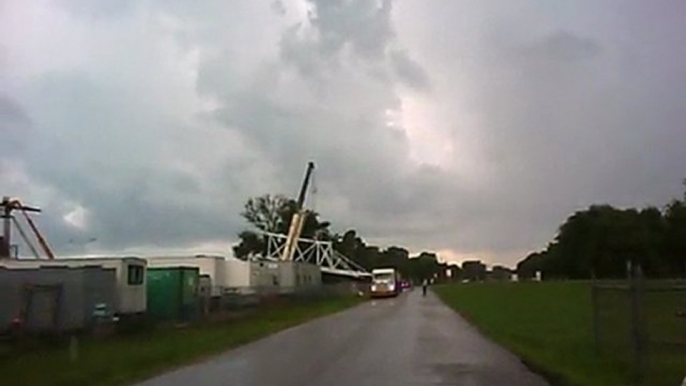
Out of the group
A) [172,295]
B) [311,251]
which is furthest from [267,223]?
[172,295]

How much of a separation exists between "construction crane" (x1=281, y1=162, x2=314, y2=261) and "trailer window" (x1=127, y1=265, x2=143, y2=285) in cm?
10168

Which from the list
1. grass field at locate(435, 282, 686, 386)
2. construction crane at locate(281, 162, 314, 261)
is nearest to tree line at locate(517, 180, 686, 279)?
construction crane at locate(281, 162, 314, 261)

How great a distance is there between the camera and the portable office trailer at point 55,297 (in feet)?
114

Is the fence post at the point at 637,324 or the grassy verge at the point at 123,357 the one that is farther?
the grassy verge at the point at 123,357

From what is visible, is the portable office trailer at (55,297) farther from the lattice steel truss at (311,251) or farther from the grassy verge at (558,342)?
the lattice steel truss at (311,251)

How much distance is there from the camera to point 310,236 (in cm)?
18262

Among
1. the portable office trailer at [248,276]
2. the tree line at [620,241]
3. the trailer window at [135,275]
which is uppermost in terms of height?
the tree line at [620,241]

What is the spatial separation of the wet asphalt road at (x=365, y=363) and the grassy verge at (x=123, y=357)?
3.30 ft

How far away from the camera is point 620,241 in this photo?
131125 millimetres

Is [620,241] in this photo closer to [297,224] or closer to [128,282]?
[297,224]

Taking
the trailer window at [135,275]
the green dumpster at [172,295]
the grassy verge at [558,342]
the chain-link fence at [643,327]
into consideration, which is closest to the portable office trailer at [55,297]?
the trailer window at [135,275]

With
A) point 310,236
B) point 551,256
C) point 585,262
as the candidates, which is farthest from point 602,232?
point 310,236

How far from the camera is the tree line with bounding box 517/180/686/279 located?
411 feet

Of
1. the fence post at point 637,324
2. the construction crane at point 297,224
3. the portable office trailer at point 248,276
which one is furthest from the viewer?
the construction crane at point 297,224
